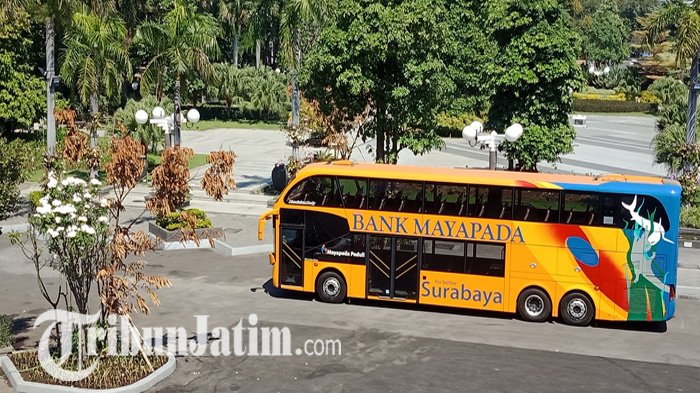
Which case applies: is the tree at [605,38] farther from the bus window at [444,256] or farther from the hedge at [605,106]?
the bus window at [444,256]

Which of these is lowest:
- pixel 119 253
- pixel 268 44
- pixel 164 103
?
pixel 119 253

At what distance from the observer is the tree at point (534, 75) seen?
31.2 meters

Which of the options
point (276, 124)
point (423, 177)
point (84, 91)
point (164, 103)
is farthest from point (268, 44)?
point (423, 177)

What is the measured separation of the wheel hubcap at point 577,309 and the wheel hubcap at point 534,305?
2.18 feet

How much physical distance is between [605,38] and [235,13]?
5266 cm

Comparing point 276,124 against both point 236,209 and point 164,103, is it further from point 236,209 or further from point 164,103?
point 236,209

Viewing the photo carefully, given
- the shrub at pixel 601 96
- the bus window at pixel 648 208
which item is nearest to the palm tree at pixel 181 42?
the bus window at pixel 648 208

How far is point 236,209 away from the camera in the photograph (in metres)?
34.2

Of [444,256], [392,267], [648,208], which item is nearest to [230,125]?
[392,267]

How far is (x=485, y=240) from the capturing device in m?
20.0

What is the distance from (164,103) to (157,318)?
87.5 ft

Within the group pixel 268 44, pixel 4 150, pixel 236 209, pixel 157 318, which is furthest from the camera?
pixel 268 44

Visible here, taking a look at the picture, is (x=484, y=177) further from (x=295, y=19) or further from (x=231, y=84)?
(x=231, y=84)

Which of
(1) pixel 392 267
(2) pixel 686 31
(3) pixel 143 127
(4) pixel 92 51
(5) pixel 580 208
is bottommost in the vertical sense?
(1) pixel 392 267
